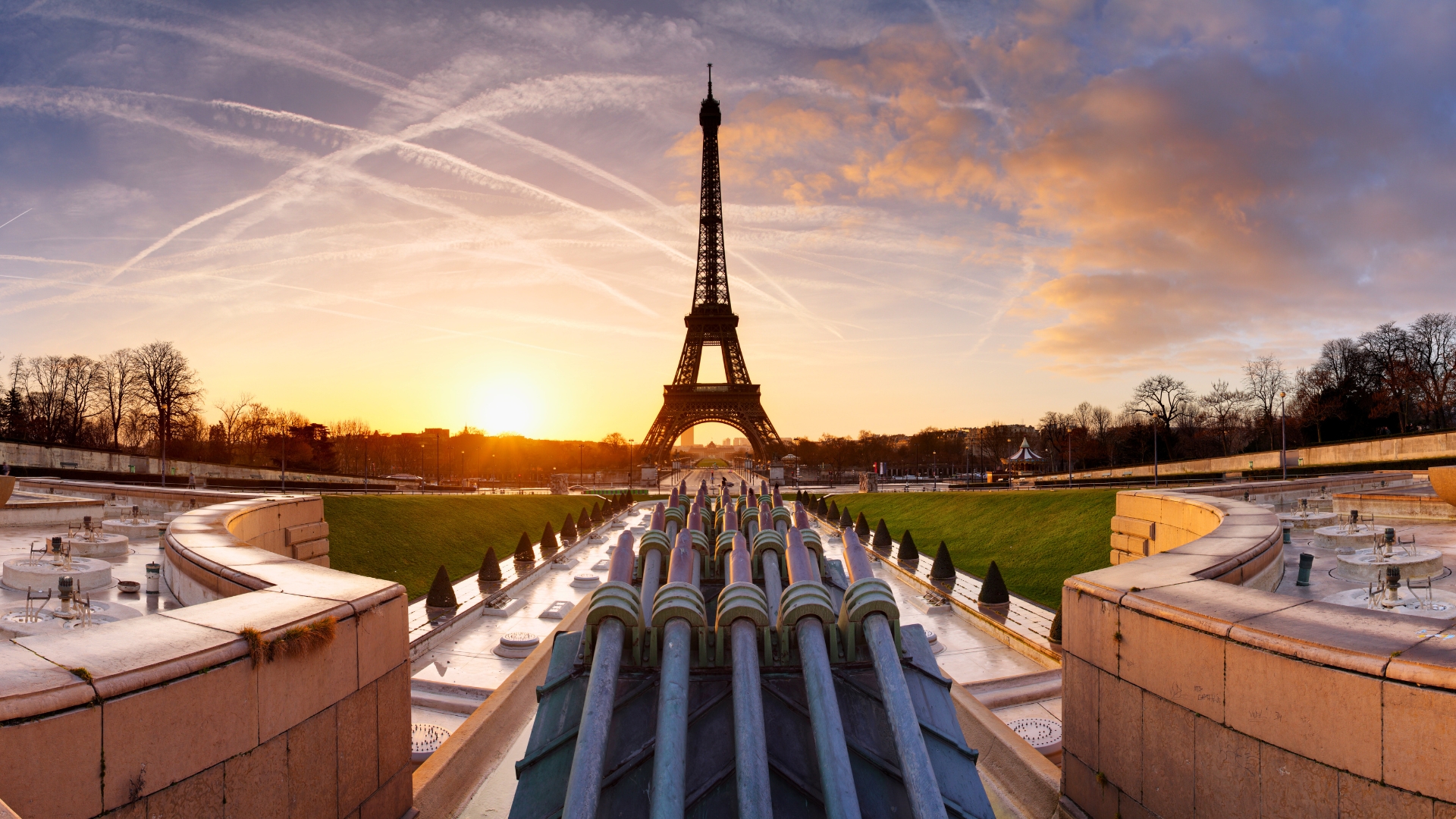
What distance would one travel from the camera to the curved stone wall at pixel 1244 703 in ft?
8.76

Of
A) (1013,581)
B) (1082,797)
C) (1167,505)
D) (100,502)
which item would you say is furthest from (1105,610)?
(100,502)

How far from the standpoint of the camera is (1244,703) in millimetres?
3193

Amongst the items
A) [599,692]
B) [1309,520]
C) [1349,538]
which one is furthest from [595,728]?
[1309,520]

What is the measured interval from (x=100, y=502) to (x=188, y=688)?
62.8 ft

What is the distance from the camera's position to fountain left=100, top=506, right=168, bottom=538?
14.6m

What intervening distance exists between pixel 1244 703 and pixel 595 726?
2909 mm

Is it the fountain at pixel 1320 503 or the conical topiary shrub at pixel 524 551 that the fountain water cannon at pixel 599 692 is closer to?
the conical topiary shrub at pixel 524 551

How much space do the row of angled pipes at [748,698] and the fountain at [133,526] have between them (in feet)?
51.9

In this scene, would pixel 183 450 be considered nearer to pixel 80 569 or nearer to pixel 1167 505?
pixel 80 569

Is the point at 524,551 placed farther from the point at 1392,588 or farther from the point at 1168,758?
the point at 1168,758

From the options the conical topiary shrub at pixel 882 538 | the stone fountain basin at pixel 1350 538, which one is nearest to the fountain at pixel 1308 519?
the stone fountain basin at pixel 1350 538

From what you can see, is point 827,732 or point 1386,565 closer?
point 827,732

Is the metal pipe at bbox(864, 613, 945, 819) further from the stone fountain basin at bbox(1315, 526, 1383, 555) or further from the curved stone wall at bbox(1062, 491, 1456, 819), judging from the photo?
the stone fountain basin at bbox(1315, 526, 1383, 555)

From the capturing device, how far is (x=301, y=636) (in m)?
3.30
